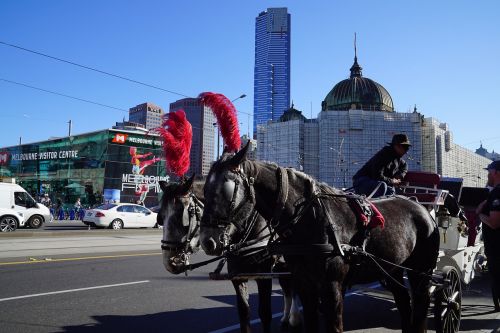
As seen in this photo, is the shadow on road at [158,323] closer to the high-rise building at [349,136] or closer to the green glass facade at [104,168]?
the green glass facade at [104,168]

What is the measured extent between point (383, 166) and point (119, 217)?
821 inches

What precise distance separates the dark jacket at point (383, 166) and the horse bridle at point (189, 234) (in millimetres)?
2179

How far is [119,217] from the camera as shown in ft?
78.6

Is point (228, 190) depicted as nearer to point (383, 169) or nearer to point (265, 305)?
point (265, 305)

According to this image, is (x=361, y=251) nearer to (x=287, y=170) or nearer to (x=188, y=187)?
(x=287, y=170)

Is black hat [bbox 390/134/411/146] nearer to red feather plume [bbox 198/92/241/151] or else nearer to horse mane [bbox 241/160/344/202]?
horse mane [bbox 241/160/344/202]

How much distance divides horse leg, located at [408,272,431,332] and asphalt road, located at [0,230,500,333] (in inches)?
37.1

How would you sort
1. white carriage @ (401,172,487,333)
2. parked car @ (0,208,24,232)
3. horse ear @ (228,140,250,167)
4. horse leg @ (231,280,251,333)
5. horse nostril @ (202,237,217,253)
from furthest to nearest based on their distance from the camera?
parked car @ (0,208,24,232) → white carriage @ (401,172,487,333) → horse leg @ (231,280,251,333) → horse ear @ (228,140,250,167) → horse nostril @ (202,237,217,253)

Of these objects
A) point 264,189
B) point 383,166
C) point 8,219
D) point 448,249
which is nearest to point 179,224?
point 264,189

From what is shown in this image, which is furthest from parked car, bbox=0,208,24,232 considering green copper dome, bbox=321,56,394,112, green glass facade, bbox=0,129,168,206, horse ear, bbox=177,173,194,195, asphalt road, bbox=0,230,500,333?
green copper dome, bbox=321,56,394,112

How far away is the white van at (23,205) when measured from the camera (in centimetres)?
2150

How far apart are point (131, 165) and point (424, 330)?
48.0 metres

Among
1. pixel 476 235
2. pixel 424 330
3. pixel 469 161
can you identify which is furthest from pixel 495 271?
pixel 469 161

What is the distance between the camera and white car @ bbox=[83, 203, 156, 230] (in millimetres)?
23469
